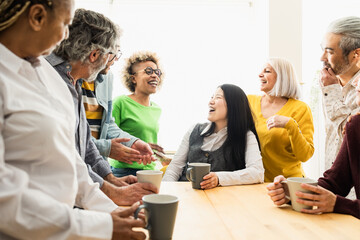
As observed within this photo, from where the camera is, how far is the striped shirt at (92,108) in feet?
5.65

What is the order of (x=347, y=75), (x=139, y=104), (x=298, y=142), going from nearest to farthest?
(x=347, y=75) → (x=298, y=142) → (x=139, y=104)

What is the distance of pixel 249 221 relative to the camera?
1021mm

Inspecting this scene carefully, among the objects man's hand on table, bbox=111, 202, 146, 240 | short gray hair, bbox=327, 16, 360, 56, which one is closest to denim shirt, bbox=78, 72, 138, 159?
man's hand on table, bbox=111, 202, 146, 240

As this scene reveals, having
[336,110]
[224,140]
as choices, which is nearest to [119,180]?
[224,140]

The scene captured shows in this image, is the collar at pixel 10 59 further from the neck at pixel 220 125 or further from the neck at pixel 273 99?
the neck at pixel 273 99

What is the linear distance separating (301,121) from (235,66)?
1.89m

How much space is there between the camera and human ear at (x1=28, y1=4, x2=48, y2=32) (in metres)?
0.66

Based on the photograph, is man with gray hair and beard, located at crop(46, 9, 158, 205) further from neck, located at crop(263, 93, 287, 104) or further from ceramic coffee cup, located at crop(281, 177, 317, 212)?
neck, located at crop(263, 93, 287, 104)

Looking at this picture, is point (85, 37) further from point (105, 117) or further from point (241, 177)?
point (241, 177)

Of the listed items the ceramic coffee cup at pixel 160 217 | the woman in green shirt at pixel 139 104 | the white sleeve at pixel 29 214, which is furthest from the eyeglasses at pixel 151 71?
the white sleeve at pixel 29 214

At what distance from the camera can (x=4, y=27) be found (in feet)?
2.18

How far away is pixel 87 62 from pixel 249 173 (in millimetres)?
1029

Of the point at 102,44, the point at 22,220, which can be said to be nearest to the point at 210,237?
the point at 22,220

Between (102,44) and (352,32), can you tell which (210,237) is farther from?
(352,32)
